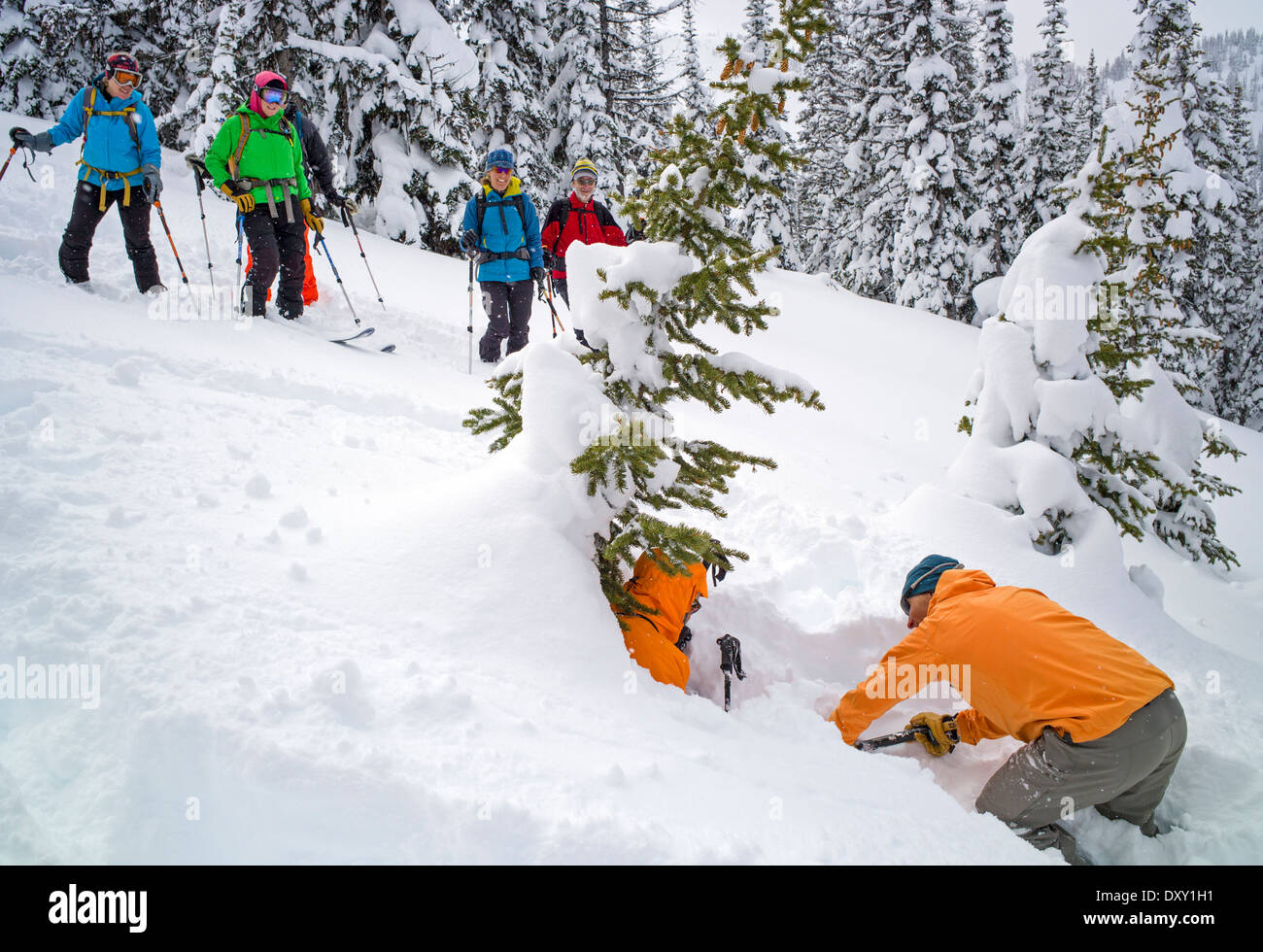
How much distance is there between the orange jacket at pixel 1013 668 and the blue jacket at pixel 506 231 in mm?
6114

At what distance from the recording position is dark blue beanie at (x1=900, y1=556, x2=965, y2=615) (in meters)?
3.80

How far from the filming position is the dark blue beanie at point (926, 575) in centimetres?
380

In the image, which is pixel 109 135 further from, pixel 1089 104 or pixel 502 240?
pixel 1089 104

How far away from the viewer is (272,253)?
292 inches

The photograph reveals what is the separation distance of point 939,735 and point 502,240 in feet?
22.1

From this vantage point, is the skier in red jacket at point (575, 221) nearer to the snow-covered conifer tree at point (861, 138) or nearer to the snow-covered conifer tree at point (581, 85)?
the snow-covered conifer tree at point (581, 85)

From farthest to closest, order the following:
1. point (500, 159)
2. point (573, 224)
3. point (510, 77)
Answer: point (510, 77) < point (573, 224) < point (500, 159)

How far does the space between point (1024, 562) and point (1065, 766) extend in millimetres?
2902

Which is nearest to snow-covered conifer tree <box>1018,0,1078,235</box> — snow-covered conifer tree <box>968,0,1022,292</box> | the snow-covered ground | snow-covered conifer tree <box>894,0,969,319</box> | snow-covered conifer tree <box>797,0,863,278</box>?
snow-covered conifer tree <box>968,0,1022,292</box>

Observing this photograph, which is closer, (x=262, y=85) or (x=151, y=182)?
(x=262, y=85)

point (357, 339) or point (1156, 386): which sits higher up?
point (357, 339)

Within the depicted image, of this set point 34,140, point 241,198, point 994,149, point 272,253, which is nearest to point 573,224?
point 272,253
